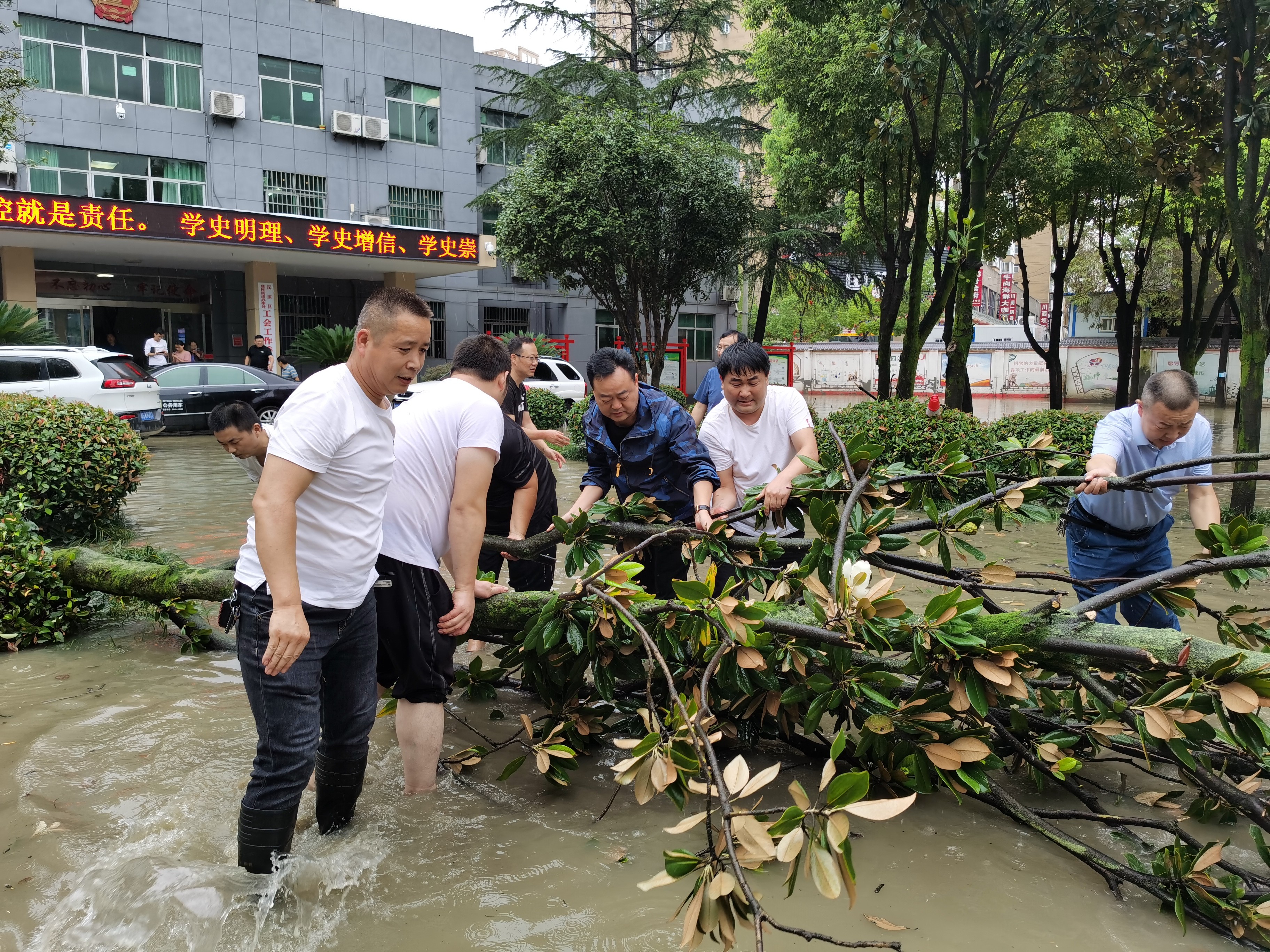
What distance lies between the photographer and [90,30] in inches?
810

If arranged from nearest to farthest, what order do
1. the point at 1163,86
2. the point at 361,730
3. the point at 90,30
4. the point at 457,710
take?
1. the point at 361,730
2. the point at 457,710
3. the point at 1163,86
4. the point at 90,30

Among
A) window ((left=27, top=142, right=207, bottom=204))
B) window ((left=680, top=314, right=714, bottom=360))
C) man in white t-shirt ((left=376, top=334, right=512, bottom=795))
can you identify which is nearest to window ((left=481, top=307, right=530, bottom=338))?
window ((left=680, top=314, right=714, bottom=360))

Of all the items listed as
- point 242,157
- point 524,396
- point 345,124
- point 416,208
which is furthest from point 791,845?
point 416,208

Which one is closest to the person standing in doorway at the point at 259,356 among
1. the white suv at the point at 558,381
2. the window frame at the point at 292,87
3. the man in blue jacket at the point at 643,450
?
the white suv at the point at 558,381

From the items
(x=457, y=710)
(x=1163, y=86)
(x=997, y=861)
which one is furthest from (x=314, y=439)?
(x=1163, y=86)

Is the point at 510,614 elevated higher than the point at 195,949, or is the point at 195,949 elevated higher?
the point at 510,614

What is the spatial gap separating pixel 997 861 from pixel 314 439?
2509mm

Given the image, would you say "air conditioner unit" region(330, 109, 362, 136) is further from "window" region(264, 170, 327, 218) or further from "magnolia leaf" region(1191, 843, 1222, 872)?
"magnolia leaf" region(1191, 843, 1222, 872)

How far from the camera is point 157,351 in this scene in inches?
714

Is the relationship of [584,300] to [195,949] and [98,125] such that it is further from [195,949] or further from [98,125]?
[195,949]

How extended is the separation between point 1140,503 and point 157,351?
18.7 m

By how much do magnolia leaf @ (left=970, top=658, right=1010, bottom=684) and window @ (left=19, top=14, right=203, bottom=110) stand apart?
77.4ft

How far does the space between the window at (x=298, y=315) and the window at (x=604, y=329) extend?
28.1 feet

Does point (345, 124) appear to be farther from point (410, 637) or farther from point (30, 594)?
point (410, 637)
